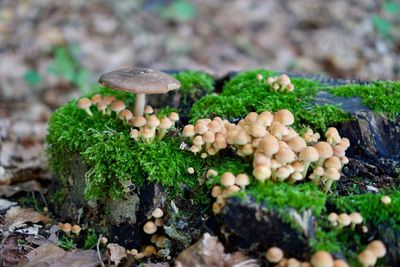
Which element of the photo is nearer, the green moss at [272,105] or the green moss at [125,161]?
the green moss at [125,161]

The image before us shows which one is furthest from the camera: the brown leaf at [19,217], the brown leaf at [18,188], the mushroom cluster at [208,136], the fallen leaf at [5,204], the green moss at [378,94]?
the brown leaf at [18,188]

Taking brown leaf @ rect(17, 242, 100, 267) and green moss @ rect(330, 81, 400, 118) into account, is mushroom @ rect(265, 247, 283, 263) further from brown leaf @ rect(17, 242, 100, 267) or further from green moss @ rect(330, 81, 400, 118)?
green moss @ rect(330, 81, 400, 118)

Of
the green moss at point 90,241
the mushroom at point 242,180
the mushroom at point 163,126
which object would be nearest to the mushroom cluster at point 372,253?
the mushroom at point 242,180

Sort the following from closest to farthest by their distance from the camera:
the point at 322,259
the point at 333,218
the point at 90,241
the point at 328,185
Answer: the point at 322,259, the point at 333,218, the point at 328,185, the point at 90,241

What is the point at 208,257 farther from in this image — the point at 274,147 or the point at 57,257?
the point at 57,257

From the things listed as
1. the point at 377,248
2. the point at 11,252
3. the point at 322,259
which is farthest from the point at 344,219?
the point at 11,252

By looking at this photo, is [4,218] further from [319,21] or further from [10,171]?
[319,21]

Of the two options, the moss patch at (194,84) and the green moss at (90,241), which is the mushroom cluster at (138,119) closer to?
the moss patch at (194,84)
